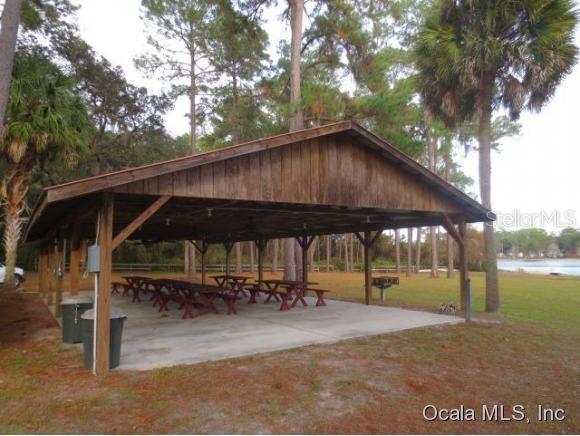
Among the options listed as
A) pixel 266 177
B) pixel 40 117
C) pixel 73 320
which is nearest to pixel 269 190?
pixel 266 177

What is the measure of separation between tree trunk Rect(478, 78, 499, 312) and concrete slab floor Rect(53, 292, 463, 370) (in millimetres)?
1789

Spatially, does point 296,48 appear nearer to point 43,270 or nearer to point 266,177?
point 266,177

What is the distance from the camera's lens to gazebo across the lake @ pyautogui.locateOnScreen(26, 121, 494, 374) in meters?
5.30

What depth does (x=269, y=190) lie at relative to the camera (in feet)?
21.0

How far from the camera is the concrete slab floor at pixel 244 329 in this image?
6055mm

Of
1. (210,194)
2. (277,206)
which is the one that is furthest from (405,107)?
(210,194)

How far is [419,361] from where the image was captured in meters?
5.75

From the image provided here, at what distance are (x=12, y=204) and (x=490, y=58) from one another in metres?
15.9

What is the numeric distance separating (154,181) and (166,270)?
25.8 m

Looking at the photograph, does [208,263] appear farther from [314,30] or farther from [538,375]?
[538,375]

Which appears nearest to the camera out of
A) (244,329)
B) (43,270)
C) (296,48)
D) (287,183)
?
(287,183)

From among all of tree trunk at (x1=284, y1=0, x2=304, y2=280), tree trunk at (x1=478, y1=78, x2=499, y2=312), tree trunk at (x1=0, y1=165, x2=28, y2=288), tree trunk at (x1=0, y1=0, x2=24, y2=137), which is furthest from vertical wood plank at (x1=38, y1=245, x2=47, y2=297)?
tree trunk at (x1=478, y1=78, x2=499, y2=312)

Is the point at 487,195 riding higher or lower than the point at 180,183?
higher

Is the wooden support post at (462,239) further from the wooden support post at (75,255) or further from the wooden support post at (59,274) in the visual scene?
the wooden support post at (59,274)
